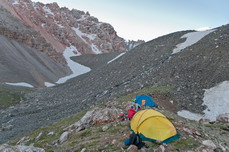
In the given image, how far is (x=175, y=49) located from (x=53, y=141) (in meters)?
31.4

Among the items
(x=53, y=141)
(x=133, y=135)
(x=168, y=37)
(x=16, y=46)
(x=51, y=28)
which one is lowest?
(x=53, y=141)

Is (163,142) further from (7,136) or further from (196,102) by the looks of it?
(7,136)

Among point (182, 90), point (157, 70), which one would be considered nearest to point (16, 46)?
point (157, 70)

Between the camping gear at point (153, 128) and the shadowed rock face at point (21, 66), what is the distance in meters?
41.7

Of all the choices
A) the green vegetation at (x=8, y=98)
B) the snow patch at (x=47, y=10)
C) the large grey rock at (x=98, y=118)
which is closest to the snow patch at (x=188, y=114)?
the large grey rock at (x=98, y=118)

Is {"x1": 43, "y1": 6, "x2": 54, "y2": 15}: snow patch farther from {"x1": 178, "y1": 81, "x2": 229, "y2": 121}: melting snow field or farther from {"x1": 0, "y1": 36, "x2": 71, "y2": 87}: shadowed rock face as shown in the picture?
{"x1": 178, "y1": 81, "x2": 229, "y2": 121}: melting snow field

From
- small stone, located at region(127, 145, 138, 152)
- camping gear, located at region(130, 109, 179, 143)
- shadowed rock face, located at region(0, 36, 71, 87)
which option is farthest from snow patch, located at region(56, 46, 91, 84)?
small stone, located at region(127, 145, 138, 152)

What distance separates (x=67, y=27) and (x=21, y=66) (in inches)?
3404

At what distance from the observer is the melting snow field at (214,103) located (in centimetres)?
1838

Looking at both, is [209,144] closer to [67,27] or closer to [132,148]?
[132,148]

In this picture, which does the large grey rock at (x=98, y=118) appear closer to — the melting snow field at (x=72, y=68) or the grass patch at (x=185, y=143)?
Result: the grass patch at (x=185, y=143)

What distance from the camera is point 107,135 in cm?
1109

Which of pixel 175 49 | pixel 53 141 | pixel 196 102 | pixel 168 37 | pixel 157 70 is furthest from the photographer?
pixel 168 37

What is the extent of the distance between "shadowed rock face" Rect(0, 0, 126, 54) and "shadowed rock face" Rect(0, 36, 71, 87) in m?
37.8
